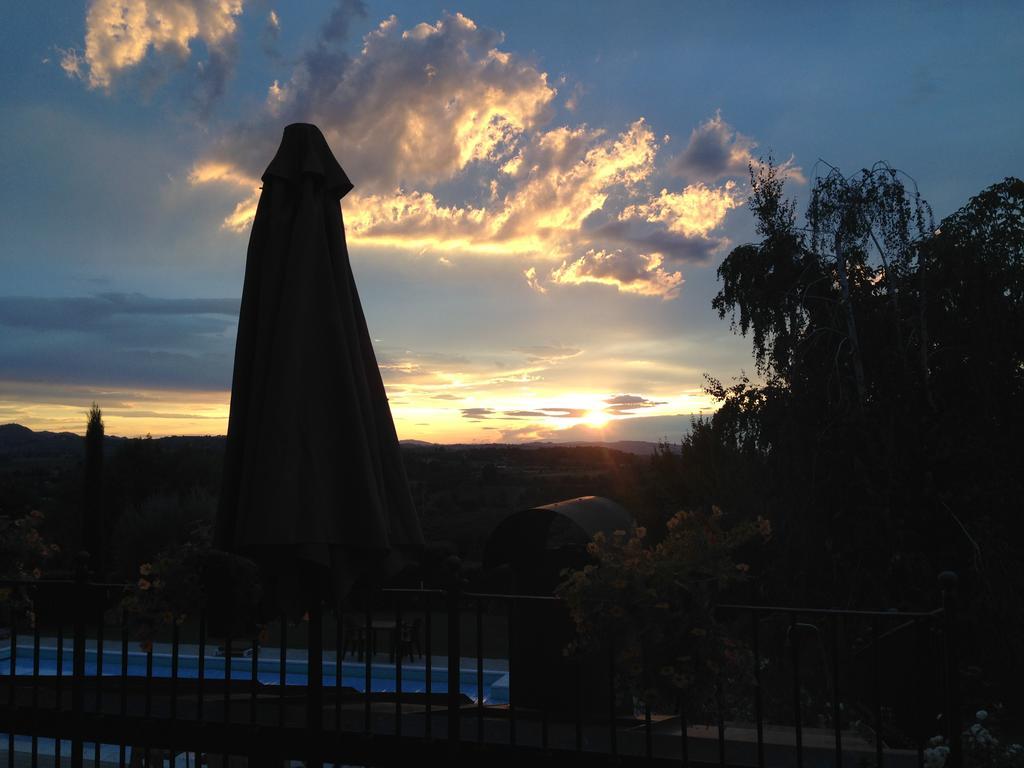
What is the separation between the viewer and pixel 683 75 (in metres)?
8.93

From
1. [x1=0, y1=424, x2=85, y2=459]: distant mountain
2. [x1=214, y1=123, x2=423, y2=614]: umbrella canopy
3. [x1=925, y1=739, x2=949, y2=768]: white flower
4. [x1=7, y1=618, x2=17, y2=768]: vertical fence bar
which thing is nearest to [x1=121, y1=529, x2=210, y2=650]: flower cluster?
[x1=7, y1=618, x2=17, y2=768]: vertical fence bar

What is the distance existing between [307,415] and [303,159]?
1.40 m

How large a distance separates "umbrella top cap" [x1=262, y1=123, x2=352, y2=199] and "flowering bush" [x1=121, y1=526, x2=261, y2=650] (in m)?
2.33

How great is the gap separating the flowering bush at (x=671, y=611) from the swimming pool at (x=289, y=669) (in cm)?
898

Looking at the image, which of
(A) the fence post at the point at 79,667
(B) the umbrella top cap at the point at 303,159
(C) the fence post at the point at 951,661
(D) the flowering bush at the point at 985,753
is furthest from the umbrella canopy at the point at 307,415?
(D) the flowering bush at the point at 985,753

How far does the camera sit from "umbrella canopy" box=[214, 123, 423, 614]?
3621 mm

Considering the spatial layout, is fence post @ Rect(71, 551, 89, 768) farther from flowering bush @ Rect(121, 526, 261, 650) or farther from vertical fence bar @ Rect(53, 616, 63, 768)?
flowering bush @ Rect(121, 526, 261, 650)

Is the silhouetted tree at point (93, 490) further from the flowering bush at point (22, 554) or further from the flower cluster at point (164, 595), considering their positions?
the flower cluster at point (164, 595)

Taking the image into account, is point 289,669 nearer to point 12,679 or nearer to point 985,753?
point 12,679

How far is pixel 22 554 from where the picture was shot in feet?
22.1

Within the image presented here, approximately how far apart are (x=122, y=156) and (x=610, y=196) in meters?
6.92

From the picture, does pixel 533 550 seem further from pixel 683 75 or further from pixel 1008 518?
pixel 1008 518

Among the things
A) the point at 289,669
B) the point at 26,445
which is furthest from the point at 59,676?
the point at 26,445

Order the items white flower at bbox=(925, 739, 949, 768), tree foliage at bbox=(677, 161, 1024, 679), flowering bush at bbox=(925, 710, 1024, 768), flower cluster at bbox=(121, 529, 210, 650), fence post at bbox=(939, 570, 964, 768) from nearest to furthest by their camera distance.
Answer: fence post at bbox=(939, 570, 964, 768), flower cluster at bbox=(121, 529, 210, 650), white flower at bbox=(925, 739, 949, 768), flowering bush at bbox=(925, 710, 1024, 768), tree foliage at bbox=(677, 161, 1024, 679)
